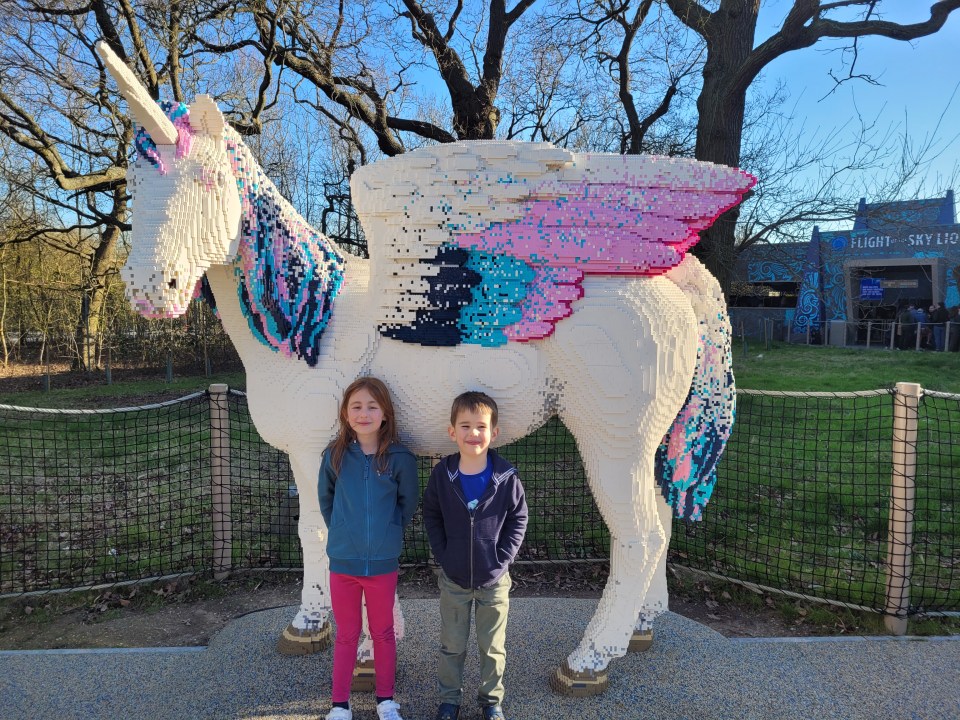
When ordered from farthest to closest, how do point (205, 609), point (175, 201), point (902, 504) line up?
point (205, 609)
point (902, 504)
point (175, 201)

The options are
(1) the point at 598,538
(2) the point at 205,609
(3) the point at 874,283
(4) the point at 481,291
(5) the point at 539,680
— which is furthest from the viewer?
(3) the point at 874,283

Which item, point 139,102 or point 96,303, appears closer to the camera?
point 139,102

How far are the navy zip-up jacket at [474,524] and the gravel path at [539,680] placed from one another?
619 millimetres

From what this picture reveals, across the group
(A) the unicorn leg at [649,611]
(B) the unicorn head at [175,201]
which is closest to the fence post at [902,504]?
(A) the unicorn leg at [649,611]

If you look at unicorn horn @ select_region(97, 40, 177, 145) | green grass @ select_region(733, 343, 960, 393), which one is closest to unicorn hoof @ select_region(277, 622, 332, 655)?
unicorn horn @ select_region(97, 40, 177, 145)

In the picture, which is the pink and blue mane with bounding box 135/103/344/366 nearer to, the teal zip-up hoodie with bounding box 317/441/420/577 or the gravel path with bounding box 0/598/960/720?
the teal zip-up hoodie with bounding box 317/441/420/577

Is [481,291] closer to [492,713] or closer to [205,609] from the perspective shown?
[492,713]

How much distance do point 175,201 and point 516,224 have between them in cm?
108

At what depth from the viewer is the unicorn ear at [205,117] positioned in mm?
1868

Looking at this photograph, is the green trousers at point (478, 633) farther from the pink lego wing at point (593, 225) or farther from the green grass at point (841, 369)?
the green grass at point (841, 369)

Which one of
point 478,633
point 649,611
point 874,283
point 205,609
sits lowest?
point 205,609

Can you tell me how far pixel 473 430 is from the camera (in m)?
1.94

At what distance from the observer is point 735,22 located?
6.07 metres

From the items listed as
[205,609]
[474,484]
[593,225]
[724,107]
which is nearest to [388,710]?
[474,484]
